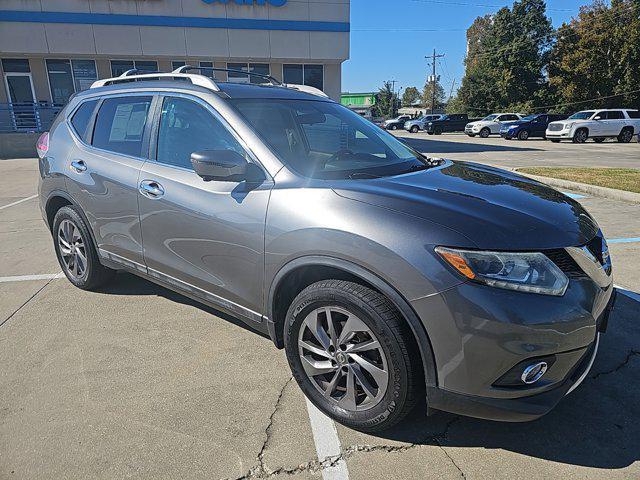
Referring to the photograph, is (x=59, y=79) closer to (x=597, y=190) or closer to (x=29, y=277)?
→ (x=29, y=277)

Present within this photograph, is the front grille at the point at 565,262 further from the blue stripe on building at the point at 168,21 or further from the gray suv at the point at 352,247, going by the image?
the blue stripe on building at the point at 168,21

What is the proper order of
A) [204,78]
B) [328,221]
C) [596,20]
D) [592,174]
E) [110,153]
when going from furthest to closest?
[596,20], [592,174], [110,153], [204,78], [328,221]

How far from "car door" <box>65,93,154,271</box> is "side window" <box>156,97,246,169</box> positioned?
0.69ft

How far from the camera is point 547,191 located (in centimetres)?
287

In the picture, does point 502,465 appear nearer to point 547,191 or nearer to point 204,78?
point 547,191

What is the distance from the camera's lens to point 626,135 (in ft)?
86.4

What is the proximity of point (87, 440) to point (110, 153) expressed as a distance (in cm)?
219

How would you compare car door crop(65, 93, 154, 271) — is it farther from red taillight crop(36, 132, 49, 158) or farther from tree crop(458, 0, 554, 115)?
tree crop(458, 0, 554, 115)

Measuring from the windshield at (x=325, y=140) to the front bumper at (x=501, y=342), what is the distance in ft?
3.47

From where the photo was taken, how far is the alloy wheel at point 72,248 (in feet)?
13.4

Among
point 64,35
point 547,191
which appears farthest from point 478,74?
point 547,191

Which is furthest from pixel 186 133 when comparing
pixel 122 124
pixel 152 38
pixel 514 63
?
pixel 514 63

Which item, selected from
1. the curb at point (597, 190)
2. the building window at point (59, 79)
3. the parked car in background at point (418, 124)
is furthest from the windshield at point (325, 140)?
the parked car in background at point (418, 124)

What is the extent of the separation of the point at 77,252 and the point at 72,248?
93 mm
